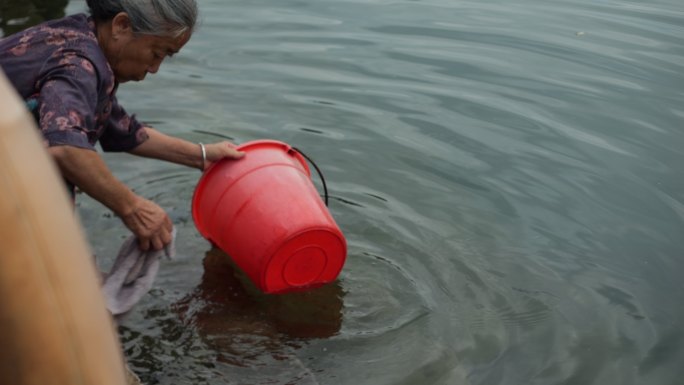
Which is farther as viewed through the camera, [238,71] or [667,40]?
[667,40]

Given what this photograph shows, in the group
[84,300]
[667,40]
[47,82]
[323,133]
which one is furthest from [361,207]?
[667,40]

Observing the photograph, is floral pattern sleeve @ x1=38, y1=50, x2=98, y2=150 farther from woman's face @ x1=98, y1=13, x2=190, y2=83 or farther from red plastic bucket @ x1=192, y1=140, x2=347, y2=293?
red plastic bucket @ x1=192, y1=140, x2=347, y2=293

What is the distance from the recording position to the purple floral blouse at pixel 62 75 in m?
3.45

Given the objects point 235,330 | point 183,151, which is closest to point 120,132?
point 183,151

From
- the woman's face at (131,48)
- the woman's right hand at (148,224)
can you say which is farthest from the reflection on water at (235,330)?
the woman's face at (131,48)

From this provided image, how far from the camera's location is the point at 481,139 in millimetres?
6891

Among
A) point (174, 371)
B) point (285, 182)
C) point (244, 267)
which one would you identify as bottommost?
point (174, 371)

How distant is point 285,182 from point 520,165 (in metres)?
2.58

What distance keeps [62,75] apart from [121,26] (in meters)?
0.37

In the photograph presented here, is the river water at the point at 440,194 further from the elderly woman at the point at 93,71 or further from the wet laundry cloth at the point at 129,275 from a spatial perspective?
the elderly woman at the point at 93,71

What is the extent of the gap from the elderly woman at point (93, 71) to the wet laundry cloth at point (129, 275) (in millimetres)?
63

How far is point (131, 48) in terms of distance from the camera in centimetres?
385

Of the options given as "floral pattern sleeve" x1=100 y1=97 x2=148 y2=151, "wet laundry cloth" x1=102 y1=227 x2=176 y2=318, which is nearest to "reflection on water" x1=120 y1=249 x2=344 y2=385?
"wet laundry cloth" x1=102 y1=227 x2=176 y2=318

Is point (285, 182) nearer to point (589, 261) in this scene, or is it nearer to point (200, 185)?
point (200, 185)
